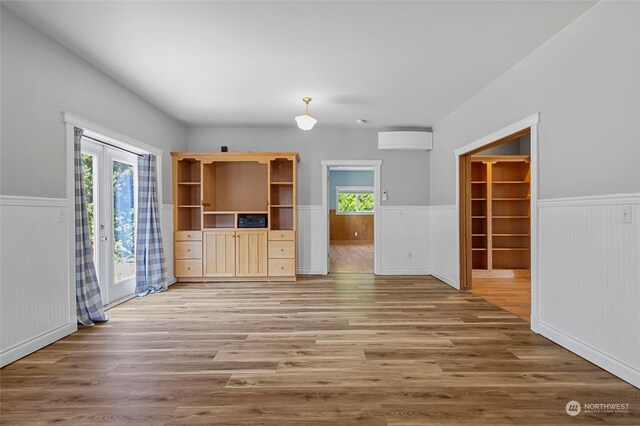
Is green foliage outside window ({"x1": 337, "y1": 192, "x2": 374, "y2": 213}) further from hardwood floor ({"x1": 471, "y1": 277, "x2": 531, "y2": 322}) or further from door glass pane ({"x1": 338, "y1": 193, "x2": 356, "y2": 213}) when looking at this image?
hardwood floor ({"x1": 471, "y1": 277, "x2": 531, "y2": 322})

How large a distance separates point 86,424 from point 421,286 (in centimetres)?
422

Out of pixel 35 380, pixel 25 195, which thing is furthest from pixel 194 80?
pixel 35 380

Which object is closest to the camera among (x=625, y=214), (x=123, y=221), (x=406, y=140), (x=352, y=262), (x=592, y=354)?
(x=625, y=214)

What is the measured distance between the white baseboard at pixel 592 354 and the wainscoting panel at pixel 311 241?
11.4ft

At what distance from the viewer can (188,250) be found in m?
5.24

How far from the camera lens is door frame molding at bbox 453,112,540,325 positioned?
3.02 meters

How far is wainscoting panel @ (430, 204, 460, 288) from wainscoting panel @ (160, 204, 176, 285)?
436cm

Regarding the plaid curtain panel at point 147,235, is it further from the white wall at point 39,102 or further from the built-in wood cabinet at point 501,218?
the built-in wood cabinet at point 501,218

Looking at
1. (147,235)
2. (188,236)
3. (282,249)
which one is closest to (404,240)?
(282,249)

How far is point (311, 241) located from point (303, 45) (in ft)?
11.6

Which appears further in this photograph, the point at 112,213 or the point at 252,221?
the point at 252,221

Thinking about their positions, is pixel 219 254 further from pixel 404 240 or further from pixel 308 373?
pixel 308 373

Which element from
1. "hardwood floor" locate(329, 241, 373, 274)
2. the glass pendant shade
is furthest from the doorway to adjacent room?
the glass pendant shade

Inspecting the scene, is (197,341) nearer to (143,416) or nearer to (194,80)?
(143,416)
